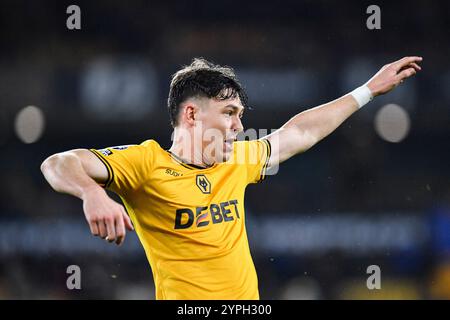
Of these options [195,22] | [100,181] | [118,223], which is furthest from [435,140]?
[118,223]

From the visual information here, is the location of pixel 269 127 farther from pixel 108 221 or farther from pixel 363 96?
pixel 108 221

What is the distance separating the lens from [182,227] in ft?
9.93

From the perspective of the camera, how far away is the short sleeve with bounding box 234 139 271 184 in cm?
340

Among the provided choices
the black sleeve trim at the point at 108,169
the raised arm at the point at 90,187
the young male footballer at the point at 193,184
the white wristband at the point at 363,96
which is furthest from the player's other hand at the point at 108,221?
the white wristband at the point at 363,96

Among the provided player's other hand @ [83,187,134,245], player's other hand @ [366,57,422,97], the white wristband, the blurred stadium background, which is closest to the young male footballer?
player's other hand @ [83,187,134,245]

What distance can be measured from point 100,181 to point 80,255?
5033mm

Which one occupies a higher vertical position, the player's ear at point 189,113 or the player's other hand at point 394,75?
the player's other hand at point 394,75

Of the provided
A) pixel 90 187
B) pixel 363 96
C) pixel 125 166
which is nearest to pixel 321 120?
pixel 363 96

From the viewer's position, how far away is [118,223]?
2.19 m

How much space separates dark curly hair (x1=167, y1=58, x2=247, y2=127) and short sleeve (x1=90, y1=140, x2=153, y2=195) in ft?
1.36

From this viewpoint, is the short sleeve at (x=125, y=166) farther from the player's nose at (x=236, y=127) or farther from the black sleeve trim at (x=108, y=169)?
the player's nose at (x=236, y=127)

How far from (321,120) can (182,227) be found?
3.21ft

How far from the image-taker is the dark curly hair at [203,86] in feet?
10.9

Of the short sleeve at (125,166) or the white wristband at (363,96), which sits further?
the white wristband at (363,96)
